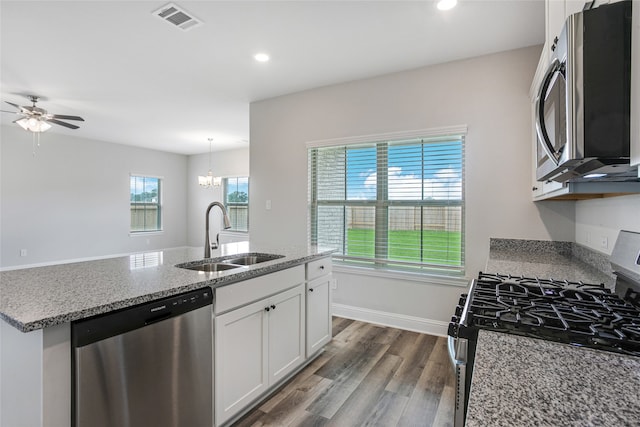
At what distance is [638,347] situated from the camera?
0.79m

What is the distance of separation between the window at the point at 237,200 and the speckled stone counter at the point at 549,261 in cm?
617

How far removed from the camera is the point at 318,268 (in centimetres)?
260

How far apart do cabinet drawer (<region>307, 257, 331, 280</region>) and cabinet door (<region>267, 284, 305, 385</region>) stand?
14 centimetres

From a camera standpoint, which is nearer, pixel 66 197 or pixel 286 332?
pixel 286 332

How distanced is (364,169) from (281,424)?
2635 mm

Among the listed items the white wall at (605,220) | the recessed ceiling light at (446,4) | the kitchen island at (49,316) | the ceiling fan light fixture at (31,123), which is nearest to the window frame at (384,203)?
the white wall at (605,220)

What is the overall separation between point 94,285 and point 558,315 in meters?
1.86

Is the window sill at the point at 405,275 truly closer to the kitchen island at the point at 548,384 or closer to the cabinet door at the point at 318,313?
the cabinet door at the point at 318,313

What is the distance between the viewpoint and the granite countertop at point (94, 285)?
3.71 ft

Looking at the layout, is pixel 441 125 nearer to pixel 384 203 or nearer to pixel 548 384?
pixel 384 203

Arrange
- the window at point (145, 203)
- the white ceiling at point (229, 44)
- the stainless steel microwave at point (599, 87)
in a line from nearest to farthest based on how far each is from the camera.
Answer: the stainless steel microwave at point (599, 87)
the white ceiling at point (229, 44)
the window at point (145, 203)

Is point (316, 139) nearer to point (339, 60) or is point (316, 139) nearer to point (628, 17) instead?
point (339, 60)

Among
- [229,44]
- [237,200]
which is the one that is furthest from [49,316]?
[237,200]

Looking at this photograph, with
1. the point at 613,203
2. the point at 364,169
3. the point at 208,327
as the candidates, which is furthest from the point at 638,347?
the point at 364,169
